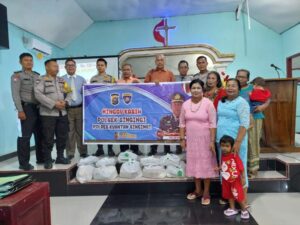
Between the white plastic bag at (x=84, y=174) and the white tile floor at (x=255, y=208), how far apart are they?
7.8 inches

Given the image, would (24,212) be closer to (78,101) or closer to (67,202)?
(67,202)

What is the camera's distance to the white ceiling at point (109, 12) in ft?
18.1

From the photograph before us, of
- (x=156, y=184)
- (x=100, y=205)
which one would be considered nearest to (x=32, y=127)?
(x=100, y=205)

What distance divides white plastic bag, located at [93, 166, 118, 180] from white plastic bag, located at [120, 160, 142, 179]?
104mm

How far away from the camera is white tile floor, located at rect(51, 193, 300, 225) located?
250 centimetres

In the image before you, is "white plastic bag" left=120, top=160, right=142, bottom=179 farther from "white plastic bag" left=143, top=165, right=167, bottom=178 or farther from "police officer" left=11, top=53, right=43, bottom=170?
"police officer" left=11, top=53, right=43, bottom=170

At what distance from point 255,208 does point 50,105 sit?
2.44 m

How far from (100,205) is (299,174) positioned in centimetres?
223

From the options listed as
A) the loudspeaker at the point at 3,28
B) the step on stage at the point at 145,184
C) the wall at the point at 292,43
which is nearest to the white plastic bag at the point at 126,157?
the step on stage at the point at 145,184

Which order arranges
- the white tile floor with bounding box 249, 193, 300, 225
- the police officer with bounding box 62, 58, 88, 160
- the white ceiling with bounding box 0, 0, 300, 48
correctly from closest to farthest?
the white tile floor with bounding box 249, 193, 300, 225, the police officer with bounding box 62, 58, 88, 160, the white ceiling with bounding box 0, 0, 300, 48

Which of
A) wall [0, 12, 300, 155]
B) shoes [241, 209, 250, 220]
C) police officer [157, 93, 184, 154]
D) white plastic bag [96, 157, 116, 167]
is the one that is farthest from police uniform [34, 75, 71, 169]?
wall [0, 12, 300, 155]

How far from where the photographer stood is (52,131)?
3.29 m

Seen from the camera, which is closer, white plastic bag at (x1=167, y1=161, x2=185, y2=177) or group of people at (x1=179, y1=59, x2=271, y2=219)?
group of people at (x1=179, y1=59, x2=271, y2=219)

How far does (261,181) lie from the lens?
3150mm
